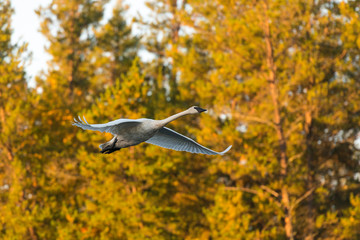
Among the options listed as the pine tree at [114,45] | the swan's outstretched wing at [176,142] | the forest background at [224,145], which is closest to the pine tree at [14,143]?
the forest background at [224,145]

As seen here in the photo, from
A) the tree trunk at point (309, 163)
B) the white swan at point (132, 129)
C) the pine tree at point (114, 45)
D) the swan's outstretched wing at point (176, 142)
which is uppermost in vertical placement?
the pine tree at point (114, 45)

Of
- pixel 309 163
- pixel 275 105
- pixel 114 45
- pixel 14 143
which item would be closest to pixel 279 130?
pixel 275 105

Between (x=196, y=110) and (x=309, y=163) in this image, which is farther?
(x=309, y=163)

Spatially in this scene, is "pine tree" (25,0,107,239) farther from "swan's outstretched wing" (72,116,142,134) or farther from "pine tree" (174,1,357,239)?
"swan's outstretched wing" (72,116,142,134)

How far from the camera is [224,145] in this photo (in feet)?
Result: 59.8

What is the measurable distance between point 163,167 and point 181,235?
2.70 metres

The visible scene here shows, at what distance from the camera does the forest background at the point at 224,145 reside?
18500 mm

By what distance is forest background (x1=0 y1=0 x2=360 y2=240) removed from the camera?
18.5 metres

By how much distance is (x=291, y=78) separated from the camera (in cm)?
1864

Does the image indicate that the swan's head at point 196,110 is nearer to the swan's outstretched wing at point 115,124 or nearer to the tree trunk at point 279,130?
the swan's outstretched wing at point 115,124

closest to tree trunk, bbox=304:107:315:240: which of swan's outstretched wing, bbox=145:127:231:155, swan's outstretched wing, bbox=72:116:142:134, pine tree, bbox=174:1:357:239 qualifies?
pine tree, bbox=174:1:357:239

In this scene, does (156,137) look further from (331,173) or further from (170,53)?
(331,173)

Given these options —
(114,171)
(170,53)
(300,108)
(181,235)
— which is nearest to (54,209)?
(114,171)

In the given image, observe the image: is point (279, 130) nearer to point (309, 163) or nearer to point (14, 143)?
point (309, 163)
